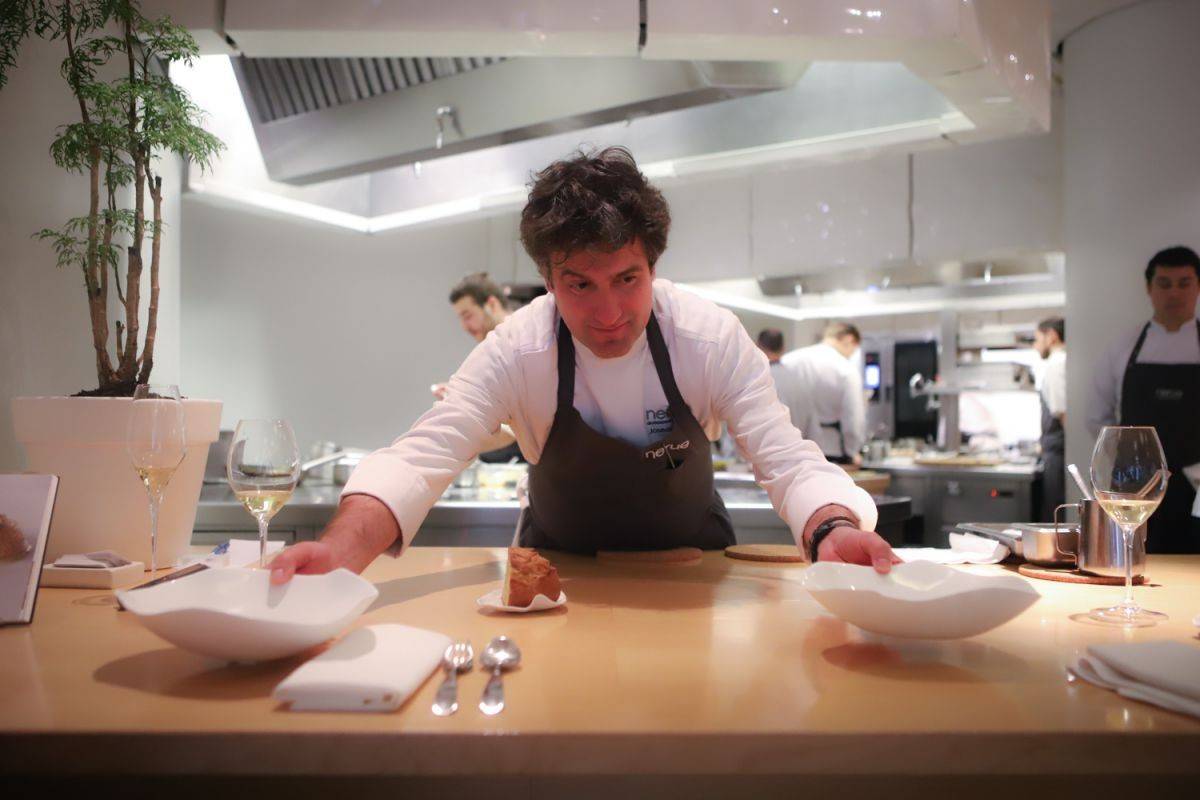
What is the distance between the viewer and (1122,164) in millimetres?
3773

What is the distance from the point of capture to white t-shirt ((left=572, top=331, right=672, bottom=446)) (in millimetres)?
1646

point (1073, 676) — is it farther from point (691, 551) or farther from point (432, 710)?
point (691, 551)

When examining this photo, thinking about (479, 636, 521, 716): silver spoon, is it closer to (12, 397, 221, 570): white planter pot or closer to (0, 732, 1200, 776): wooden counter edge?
(0, 732, 1200, 776): wooden counter edge

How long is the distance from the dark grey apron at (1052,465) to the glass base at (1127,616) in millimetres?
3885

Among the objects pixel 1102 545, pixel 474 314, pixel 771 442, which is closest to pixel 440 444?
pixel 771 442

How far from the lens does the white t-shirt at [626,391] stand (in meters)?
1.65

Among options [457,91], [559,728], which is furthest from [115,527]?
[457,91]

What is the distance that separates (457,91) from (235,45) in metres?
0.68

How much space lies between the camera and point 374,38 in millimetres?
2373

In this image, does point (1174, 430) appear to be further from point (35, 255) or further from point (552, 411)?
point (35, 255)

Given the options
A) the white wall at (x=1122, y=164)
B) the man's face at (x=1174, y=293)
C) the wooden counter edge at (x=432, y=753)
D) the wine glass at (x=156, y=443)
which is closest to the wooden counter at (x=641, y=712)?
the wooden counter edge at (x=432, y=753)

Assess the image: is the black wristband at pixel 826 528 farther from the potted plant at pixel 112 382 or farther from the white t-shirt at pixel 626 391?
the potted plant at pixel 112 382

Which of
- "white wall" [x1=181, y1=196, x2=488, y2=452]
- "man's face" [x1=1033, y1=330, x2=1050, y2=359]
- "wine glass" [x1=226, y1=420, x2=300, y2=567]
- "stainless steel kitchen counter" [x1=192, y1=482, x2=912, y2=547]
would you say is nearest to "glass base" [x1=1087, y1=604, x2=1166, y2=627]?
"wine glass" [x1=226, y1=420, x2=300, y2=567]

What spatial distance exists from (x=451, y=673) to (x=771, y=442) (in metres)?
0.83
